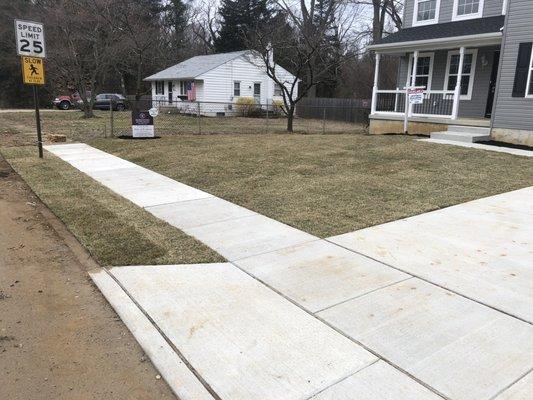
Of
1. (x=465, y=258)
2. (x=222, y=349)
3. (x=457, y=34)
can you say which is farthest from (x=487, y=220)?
(x=457, y=34)

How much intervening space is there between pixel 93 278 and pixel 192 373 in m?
1.84

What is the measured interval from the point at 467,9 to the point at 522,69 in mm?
4716

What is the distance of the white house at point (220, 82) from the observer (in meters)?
33.8

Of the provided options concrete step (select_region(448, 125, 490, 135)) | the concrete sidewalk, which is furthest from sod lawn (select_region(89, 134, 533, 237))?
concrete step (select_region(448, 125, 490, 135))

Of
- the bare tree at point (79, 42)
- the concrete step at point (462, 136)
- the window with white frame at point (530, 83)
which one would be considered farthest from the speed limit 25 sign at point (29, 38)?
the bare tree at point (79, 42)

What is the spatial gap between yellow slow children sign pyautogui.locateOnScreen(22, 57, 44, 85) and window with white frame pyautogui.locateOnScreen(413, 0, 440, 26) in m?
14.2

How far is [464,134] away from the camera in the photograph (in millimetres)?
14078

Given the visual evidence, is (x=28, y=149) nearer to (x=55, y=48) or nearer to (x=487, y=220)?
(x=487, y=220)

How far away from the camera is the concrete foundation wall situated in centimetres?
1340

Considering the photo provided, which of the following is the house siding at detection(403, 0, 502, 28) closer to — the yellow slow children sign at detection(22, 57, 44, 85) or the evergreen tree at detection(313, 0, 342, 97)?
the evergreen tree at detection(313, 0, 342, 97)

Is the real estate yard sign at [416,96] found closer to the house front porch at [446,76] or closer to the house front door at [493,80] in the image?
the house front porch at [446,76]

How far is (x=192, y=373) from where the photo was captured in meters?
2.85

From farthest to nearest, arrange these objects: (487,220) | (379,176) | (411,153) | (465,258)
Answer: (411,153) → (379,176) → (487,220) → (465,258)

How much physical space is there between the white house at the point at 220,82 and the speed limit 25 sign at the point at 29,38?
72.2ft
